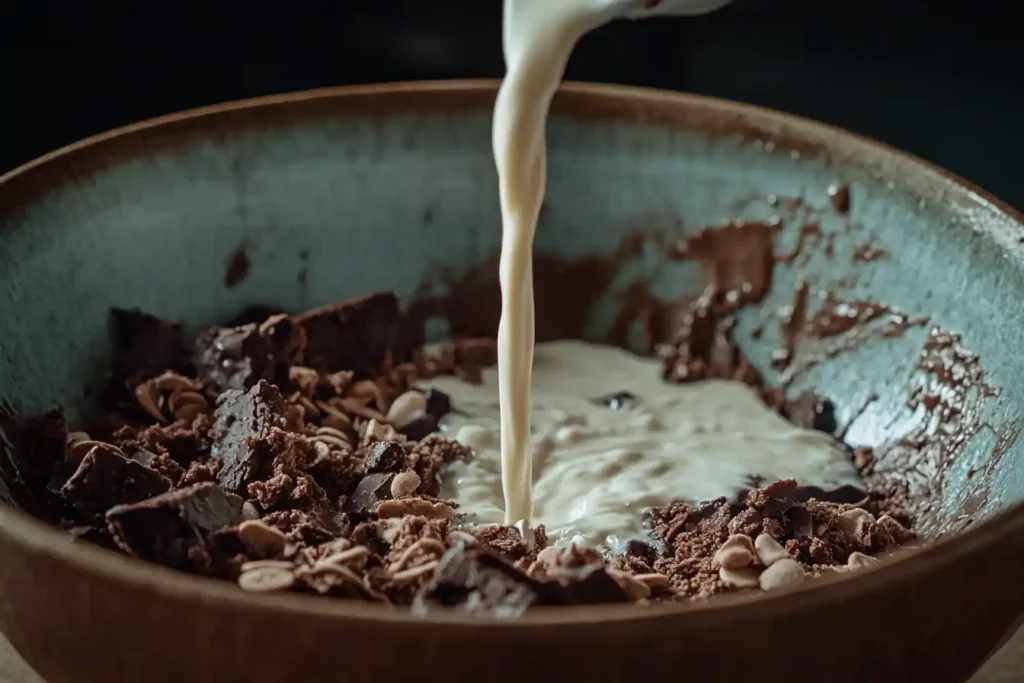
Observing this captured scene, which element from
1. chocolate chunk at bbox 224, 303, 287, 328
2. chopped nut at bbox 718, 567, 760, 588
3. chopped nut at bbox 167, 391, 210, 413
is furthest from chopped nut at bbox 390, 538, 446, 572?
chocolate chunk at bbox 224, 303, 287, 328

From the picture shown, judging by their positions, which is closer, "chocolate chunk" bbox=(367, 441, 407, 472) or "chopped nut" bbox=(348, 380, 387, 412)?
"chocolate chunk" bbox=(367, 441, 407, 472)

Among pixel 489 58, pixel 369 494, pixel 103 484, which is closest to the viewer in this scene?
pixel 103 484

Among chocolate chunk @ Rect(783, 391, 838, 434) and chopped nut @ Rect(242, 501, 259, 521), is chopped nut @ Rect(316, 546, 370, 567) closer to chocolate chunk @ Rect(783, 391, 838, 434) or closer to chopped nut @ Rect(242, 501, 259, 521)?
chopped nut @ Rect(242, 501, 259, 521)

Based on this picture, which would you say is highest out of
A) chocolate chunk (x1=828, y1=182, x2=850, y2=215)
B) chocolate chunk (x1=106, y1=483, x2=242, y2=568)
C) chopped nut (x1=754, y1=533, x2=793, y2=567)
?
chocolate chunk (x1=828, y1=182, x2=850, y2=215)

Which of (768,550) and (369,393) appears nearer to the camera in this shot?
(768,550)

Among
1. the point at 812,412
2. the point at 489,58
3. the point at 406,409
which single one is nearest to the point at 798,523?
the point at 812,412

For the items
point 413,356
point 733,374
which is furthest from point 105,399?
point 733,374

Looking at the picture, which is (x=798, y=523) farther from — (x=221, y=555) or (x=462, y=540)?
(x=221, y=555)
